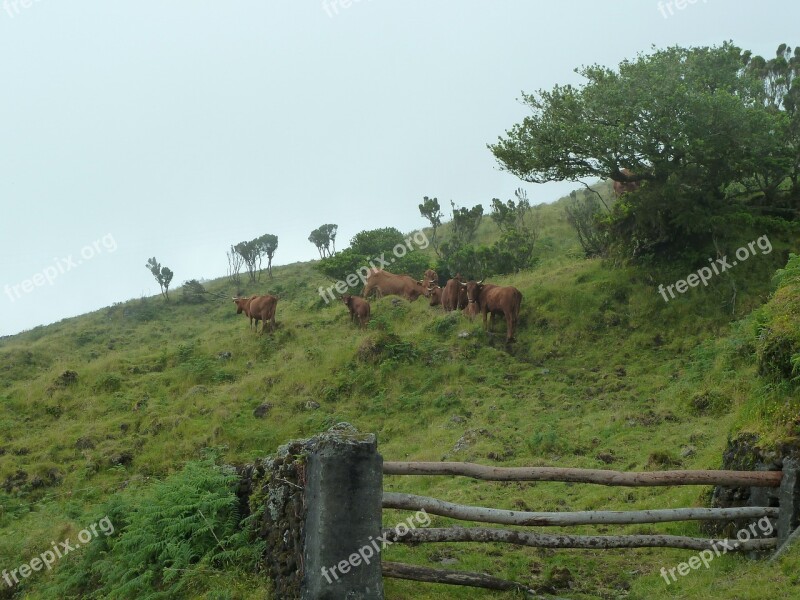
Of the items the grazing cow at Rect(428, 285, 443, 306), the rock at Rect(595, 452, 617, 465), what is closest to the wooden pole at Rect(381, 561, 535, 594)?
the rock at Rect(595, 452, 617, 465)

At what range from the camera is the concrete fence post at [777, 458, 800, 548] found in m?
6.52

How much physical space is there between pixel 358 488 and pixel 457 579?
1.57 metres

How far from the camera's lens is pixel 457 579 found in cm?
641

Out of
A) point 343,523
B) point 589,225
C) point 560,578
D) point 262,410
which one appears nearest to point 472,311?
point 262,410

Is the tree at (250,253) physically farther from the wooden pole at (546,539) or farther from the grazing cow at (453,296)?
the wooden pole at (546,539)

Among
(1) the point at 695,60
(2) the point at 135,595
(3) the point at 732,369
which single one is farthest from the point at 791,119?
(2) the point at 135,595

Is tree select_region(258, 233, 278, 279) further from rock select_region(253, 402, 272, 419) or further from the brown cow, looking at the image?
rock select_region(253, 402, 272, 419)

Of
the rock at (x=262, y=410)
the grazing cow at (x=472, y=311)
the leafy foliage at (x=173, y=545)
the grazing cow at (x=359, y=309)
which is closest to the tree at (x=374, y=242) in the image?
the grazing cow at (x=359, y=309)

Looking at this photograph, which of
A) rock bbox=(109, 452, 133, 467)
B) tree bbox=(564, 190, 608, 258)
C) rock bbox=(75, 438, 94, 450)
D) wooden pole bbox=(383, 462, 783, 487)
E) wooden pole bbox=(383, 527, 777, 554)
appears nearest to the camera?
wooden pole bbox=(383, 527, 777, 554)

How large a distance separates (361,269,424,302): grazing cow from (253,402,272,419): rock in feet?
32.5

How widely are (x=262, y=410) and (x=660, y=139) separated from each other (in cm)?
1265

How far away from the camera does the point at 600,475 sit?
22.0 ft

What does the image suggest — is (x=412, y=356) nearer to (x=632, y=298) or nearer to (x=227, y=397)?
(x=227, y=397)

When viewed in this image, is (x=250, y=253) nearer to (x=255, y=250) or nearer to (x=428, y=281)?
(x=255, y=250)
